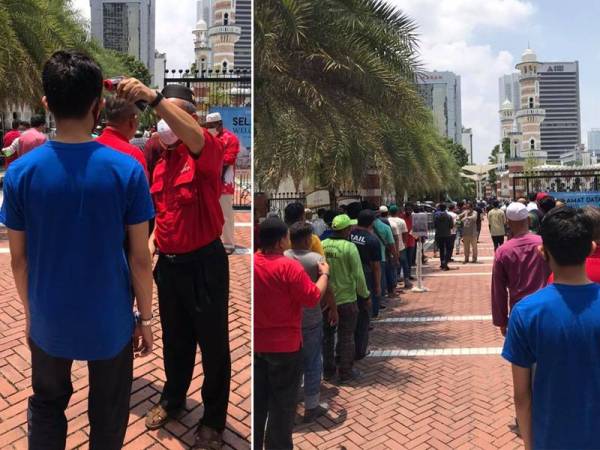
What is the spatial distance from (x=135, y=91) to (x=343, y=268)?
2483 millimetres

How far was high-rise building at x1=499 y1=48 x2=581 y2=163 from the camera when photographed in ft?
210

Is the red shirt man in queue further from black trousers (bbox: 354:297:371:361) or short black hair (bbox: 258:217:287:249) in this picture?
black trousers (bbox: 354:297:371:361)

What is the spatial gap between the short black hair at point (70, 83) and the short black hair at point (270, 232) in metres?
0.92

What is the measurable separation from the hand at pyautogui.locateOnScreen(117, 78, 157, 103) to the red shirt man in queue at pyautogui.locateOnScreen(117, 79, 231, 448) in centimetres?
32

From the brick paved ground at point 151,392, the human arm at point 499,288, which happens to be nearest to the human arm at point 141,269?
the brick paved ground at point 151,392

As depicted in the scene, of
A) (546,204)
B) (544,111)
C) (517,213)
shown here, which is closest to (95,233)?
(517,213)

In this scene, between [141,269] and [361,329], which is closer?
[141,269]

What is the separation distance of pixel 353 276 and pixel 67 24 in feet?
33.7

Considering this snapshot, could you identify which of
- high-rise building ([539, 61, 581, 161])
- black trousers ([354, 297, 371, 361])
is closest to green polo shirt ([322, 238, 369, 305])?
black trousers ([354, 297, 371, 361])

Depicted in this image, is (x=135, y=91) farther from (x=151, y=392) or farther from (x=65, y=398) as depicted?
(x=151, y=392)

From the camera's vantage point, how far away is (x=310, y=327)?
316 cm

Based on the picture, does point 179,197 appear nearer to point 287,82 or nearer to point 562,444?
point 562,444

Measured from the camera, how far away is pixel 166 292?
2.32 metres

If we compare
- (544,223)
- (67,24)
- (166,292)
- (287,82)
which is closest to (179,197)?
(166,292)
